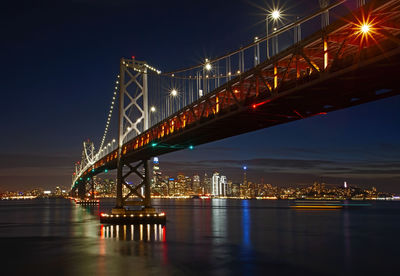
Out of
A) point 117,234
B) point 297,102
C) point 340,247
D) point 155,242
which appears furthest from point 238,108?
point 117,234

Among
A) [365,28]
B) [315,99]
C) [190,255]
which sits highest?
[365,28]

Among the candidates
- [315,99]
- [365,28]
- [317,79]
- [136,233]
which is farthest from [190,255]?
[365,28]

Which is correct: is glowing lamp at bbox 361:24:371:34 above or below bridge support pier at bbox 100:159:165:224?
above

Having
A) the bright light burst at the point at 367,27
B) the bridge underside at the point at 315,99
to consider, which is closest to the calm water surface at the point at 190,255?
the bridge underside at the point at 315,99

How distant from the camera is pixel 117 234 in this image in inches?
1459

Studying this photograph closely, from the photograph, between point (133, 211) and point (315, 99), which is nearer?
point (315, 99)

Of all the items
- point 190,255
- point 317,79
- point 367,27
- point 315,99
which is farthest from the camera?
point 190,255

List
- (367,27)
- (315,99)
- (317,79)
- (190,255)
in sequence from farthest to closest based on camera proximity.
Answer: (190,255) < (315,99) < (317,79) < (367,27)

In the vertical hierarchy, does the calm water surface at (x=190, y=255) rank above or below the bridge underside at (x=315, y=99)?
below

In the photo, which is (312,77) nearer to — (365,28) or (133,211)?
(365,28)

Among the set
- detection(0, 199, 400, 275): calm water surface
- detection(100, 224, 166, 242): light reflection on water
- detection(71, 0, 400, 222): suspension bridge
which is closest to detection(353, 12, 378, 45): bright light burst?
detection(71, 0, 400, 222): suspension bridge

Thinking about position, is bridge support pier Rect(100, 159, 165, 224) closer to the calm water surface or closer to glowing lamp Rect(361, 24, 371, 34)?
the calm water surface

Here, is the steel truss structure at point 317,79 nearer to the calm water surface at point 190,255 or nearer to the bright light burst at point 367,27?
the bright light burst at point 367,27

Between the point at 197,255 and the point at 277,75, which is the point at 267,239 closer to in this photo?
the point at 197,255
